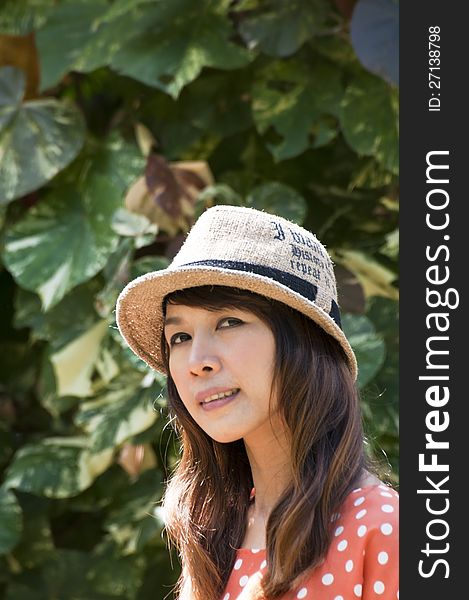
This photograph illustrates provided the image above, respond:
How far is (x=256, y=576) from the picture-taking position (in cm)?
148

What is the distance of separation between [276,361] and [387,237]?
1.43 m

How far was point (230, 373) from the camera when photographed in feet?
4.73

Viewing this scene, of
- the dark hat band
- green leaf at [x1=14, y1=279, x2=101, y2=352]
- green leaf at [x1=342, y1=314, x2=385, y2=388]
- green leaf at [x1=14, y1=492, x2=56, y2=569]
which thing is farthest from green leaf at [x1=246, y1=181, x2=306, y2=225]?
the dark hat band

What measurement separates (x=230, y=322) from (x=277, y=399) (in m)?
0.10

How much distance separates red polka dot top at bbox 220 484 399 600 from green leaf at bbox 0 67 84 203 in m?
1.60

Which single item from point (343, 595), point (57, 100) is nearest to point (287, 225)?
point (343, 595)

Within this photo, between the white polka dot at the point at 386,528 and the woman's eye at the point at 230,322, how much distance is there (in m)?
0.29

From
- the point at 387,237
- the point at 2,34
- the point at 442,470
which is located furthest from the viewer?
the point at 2,34

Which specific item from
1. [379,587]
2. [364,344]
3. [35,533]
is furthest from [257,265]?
[35,533]

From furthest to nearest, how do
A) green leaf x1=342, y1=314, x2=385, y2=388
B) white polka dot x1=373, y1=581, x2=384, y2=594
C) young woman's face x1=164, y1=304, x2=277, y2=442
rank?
1. green leaf x1=342, y1=314, x2=385, y2=388
2. young woman's face x1=164, y1=304, x2=277, y2=442
3. white polka dot x1=373, y1=581, x2=384, y2=594

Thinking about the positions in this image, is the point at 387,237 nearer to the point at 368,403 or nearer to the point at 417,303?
the point at 368,403

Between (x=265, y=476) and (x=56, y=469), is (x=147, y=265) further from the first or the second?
(x=265, y=476)

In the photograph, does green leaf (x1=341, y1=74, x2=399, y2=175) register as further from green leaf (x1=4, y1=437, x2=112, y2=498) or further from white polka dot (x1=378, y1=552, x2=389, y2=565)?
white polka dot (x1=378, y1=552, x2=389, y2=565)

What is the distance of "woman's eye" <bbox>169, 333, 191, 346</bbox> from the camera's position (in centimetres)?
152
